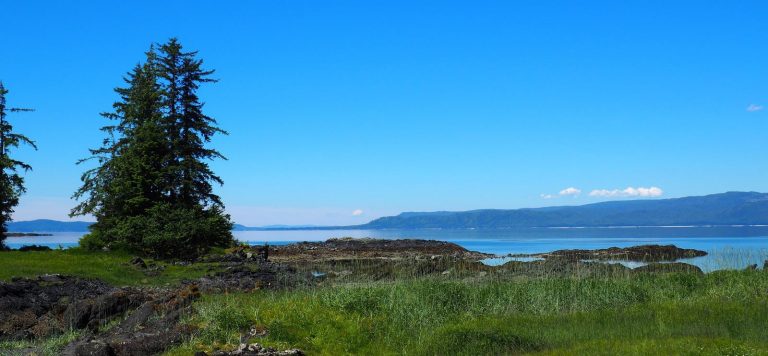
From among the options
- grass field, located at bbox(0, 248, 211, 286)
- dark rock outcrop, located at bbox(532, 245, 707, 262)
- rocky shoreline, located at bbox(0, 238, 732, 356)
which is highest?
grass field, located at bbox(0, 248, 211, 286)

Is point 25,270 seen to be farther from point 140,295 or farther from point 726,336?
point 726,336

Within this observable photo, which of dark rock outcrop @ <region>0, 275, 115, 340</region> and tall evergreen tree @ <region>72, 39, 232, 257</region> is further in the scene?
tall evergreen tree @ <region>72, 39, 232, 257</region>

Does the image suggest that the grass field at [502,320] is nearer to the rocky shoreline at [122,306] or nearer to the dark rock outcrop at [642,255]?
the rocky shoreline at [122,306]

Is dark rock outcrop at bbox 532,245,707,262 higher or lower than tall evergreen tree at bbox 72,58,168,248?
lower

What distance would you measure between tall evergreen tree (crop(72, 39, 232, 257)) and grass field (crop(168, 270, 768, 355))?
25102mm

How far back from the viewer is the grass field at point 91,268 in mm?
32156

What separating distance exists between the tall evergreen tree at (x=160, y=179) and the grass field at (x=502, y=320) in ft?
82.4

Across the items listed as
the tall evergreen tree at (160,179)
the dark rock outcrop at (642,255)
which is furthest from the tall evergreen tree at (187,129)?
the dark rock outcrop at (642,255)

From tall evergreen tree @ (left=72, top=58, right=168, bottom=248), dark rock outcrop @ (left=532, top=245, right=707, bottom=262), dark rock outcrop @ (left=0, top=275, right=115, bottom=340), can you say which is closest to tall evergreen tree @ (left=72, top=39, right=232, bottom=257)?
tall evergreen tree @ (left=72, top=58, right=168, bottom=248)

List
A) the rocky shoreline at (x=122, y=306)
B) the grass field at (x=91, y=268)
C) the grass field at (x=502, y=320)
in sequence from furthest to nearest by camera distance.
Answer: the grass field at (x=91, y=268) < the rocky shoreline at (x=122, y=306) < the grass field at (x=502, y=320)

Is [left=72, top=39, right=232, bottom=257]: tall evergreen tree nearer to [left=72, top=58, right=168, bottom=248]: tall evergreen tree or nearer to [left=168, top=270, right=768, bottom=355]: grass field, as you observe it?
[left=72, top=58, right=168, bottom=248]: tall evergreen tree

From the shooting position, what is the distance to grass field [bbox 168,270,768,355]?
15.2 metres

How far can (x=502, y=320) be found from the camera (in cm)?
1853

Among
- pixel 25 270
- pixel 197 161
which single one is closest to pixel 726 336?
pixel 25 270
